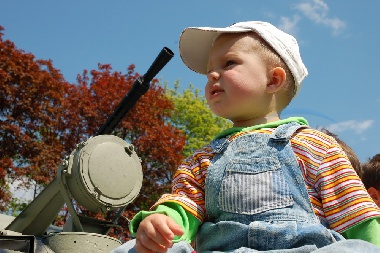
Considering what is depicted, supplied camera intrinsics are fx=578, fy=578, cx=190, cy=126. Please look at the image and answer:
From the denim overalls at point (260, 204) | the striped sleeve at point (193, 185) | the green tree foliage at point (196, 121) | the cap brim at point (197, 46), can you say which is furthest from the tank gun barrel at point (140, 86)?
the green tree foliage at point (196, 121)

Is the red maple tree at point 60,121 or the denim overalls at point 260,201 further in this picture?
the red maple tree at point 60,121

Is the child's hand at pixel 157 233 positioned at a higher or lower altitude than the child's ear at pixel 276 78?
lower

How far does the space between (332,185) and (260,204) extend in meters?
0.25

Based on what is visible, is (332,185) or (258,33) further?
(258,33)

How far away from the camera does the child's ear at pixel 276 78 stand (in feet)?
6.91

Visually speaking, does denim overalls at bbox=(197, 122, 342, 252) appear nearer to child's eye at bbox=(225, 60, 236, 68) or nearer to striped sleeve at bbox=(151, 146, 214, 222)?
striped sleeve at bbox=(151, 146, 214, 222)

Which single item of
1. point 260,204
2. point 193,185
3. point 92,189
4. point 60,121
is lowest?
point 260,204

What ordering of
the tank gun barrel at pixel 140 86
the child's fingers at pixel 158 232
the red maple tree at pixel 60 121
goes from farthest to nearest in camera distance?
1. the red maple tree at pixel 60 121
2. the tank gun barrel at pixel 140 86
3. the child's fingers at pixel 158 232

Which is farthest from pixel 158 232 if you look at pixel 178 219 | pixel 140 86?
pixel 140 86

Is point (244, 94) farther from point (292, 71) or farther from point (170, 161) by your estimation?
point (170, 161)

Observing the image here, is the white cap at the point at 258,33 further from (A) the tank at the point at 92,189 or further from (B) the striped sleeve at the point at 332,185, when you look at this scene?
(A) the tank at the point at 92,189

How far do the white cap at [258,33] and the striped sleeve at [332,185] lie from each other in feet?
1.11

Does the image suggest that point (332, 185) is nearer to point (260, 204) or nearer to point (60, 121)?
point (260, 204)

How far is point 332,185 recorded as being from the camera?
187 cm
